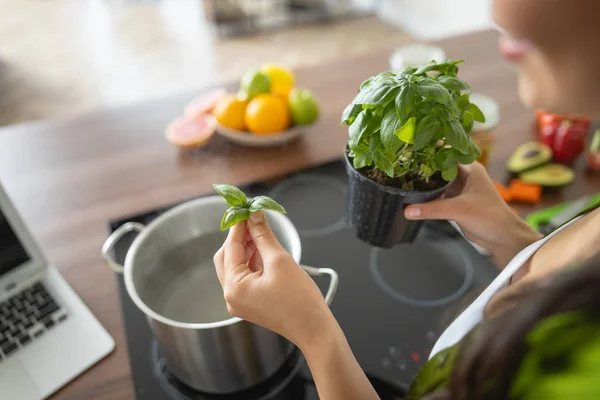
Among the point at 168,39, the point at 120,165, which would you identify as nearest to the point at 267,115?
the point at 120,165

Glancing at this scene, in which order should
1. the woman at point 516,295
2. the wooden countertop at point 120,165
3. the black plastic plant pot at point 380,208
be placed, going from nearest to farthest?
1. the woman at point 516,295
2. the black plastic plant pot at point 380,208
3. the wooden countertop at point 120,165

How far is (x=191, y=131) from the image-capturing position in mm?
1071

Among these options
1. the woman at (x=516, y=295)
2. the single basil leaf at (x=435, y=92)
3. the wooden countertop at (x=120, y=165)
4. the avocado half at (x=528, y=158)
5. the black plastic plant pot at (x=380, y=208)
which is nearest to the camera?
the woman at (x=516, y=295)

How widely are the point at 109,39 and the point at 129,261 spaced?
121 inches

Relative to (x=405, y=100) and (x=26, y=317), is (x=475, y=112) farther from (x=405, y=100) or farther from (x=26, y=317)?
(x=26, y=317)

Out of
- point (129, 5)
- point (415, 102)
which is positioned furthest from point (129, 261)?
point (129, 5)

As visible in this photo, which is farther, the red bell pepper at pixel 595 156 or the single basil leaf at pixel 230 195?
the red bell pepper at pixel 595 156

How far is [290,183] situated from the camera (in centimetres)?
102

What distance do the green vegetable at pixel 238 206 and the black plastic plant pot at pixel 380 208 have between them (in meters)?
0.14

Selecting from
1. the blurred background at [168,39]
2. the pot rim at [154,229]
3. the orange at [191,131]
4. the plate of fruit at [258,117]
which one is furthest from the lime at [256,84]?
the blurred background at [168,39]

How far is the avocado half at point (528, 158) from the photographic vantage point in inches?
39.2

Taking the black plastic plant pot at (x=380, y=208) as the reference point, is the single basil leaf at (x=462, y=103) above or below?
above

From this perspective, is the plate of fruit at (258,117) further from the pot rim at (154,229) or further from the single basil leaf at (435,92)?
the single basil leaf at (435,92)

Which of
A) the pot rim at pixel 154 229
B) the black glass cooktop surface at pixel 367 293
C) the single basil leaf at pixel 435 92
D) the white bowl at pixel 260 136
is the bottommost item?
the black glass cooktop surface at pixel 367 293
